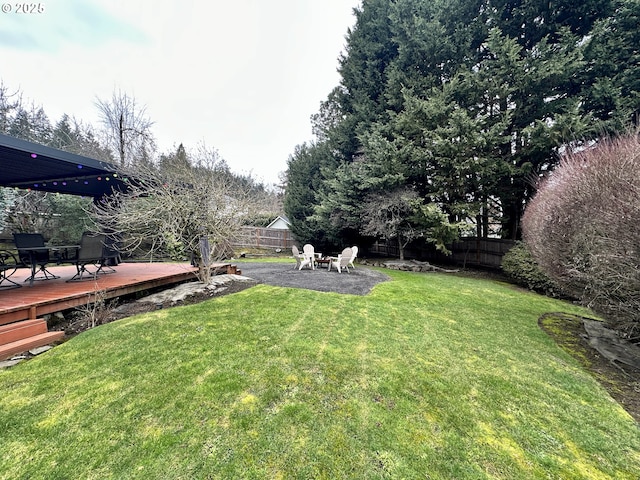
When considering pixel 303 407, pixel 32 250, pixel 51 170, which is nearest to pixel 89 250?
pixel 32 250

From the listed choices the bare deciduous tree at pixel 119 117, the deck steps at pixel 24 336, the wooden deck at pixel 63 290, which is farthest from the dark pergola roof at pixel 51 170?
the bare deciduous tree at pixel 119 117

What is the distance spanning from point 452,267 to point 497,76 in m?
7.44

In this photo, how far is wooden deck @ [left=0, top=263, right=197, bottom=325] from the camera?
3643 millimetres

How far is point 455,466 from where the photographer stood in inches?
71.8

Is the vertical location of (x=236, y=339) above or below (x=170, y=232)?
below

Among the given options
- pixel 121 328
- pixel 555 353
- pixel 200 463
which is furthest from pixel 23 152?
pixel 555 353

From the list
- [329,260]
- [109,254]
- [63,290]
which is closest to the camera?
[63,290]

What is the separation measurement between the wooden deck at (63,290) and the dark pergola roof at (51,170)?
2.19 meters

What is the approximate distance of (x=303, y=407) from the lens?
7.57 ft

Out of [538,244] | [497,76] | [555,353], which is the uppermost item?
[497,76]

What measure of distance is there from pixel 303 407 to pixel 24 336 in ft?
13.0

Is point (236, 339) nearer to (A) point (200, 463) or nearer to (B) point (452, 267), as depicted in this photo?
(A) point (200, 463)

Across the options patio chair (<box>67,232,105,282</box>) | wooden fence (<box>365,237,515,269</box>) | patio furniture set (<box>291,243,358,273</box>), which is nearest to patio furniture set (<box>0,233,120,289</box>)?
patio chair (<box>67,232,105,282</box>)

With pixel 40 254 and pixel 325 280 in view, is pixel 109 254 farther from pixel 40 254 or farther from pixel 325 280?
pixel 325 280
